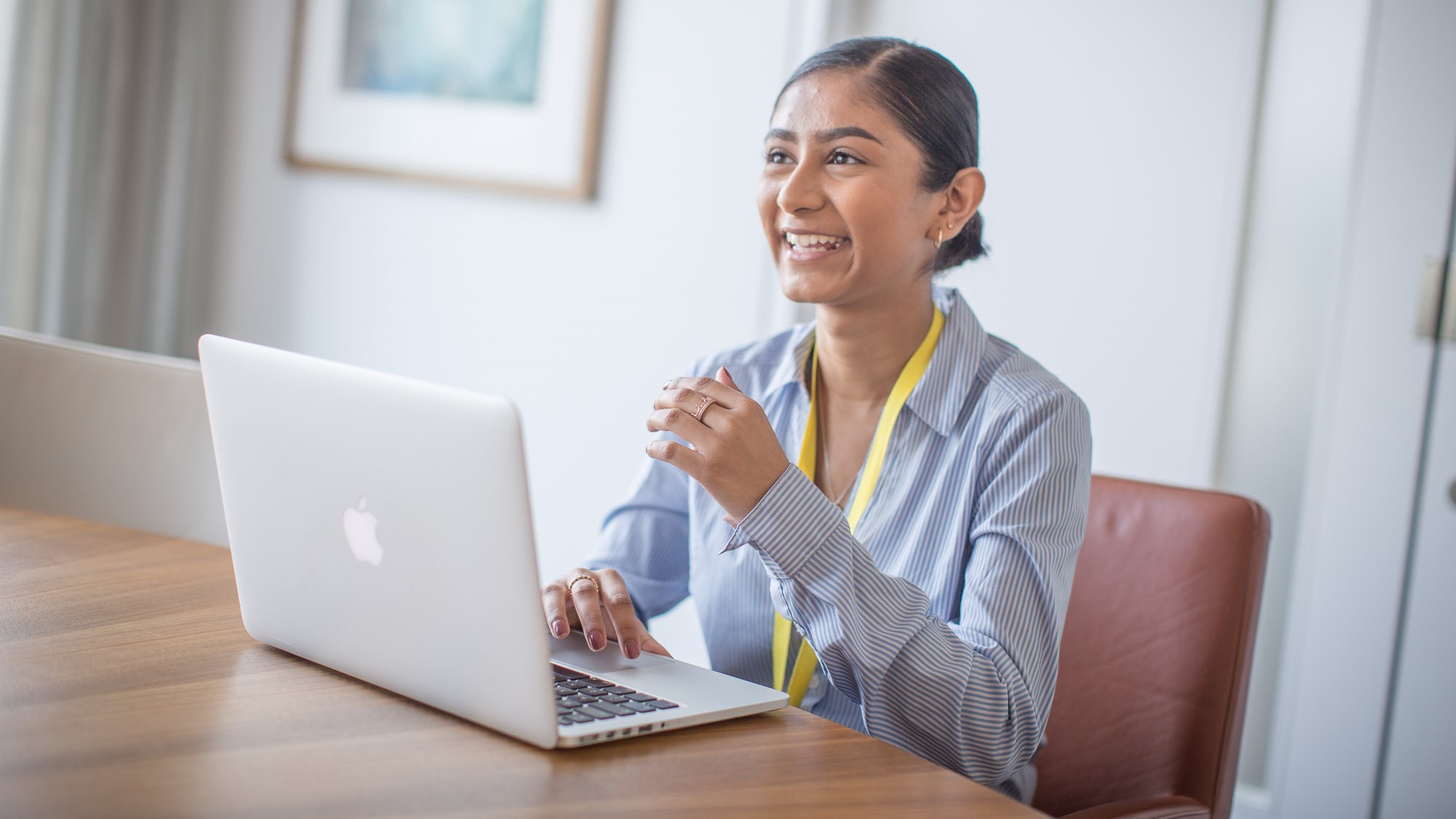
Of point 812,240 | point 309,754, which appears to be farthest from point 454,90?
point 309,754

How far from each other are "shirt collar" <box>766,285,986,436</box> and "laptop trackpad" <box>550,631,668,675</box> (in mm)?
438

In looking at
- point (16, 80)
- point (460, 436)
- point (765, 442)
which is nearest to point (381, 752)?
point (460, 436)

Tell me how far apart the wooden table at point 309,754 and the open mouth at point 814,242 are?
24.1 inches

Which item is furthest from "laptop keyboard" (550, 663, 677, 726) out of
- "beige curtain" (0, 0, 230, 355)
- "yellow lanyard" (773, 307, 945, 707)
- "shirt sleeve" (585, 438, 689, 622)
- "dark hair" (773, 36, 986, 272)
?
"beige curtain" (0, 0, 230, 355)

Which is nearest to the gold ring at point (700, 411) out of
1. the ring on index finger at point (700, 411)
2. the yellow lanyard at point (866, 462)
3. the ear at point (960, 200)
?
the ring on index finger at point (700, 411)

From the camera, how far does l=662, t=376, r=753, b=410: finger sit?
1.04 metres

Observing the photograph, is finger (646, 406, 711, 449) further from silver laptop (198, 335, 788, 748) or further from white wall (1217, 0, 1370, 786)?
white wall (1217, 0, 1370, 786)

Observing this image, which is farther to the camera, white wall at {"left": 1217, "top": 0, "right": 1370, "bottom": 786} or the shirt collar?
white wall at {"left": 1217, "top": 0, "right": 1370, "bottom": 786}

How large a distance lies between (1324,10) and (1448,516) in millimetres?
851

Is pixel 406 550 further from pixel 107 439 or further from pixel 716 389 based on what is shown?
pixel 107 439

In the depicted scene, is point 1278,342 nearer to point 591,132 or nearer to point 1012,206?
point 1012,206

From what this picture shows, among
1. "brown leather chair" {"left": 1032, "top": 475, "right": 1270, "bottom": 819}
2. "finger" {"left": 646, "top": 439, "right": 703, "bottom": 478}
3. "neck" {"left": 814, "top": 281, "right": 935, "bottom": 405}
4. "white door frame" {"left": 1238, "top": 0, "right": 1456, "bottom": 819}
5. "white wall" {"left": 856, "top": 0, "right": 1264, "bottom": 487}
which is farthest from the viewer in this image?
"white wall" {"left": 856, "top": 0, "right": 1264, "bottom": 487}

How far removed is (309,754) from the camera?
80 centimetres

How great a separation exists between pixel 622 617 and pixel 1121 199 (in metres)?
1.46
